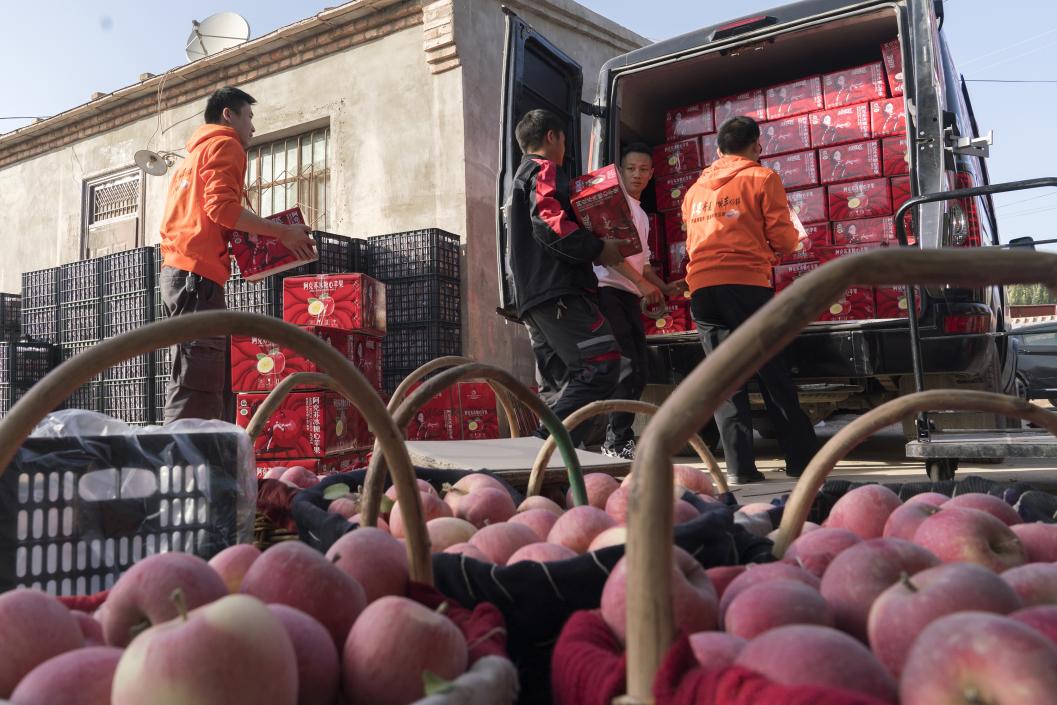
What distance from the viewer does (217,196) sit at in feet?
10.8

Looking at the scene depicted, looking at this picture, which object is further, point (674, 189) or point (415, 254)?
point (415, 254)

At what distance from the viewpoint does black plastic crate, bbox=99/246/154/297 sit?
24.2 feet

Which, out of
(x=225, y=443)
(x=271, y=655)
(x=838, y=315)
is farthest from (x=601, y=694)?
(x=838, y=315)

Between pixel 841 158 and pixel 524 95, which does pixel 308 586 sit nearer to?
pixel 524 95

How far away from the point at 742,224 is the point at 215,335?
3.25 metres

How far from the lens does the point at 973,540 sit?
1071 millimetres

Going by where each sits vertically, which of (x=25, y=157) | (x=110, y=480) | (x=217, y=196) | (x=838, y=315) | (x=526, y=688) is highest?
(x=25, y=157)

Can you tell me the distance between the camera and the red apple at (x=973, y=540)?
1.06 meters

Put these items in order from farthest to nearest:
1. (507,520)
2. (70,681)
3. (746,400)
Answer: (746,400) → (507,520) → (70,681)

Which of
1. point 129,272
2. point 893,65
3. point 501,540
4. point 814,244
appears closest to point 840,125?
point 893,65

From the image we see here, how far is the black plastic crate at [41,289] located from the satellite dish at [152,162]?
1518 mm

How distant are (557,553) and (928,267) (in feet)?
2.05

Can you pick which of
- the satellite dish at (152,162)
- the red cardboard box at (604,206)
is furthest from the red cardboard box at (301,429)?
the satellite dish at (152,162)

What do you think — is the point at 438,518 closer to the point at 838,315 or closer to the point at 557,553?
the point at 557,553
